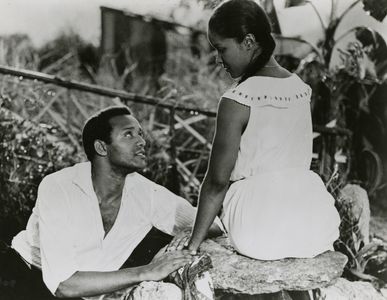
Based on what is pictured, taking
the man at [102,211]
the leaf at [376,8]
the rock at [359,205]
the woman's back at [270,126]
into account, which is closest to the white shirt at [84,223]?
the man at [102,211]

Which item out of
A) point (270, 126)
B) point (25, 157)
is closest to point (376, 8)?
point (270, 126)

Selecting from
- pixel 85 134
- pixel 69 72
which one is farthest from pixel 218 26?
pixel 69 72

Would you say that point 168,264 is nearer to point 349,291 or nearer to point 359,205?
point 349,291

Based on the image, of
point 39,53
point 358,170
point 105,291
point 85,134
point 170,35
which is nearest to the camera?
point 105,291

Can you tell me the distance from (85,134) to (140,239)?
0.43m

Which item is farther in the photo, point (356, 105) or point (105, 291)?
point (356, 105)

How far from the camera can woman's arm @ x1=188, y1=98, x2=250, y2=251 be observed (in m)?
1.53

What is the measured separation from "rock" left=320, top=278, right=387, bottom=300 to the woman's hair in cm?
73

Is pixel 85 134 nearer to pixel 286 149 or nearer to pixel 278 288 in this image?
pixel 286 149

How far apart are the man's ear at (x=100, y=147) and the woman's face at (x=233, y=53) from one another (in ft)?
1.78

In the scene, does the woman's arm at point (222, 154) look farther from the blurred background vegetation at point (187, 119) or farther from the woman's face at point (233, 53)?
the blurred background vegetation at point (187, 119)

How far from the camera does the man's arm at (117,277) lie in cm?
161

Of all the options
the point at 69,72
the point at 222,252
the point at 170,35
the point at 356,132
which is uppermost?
the point at 170,35

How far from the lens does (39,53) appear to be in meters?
2.72
